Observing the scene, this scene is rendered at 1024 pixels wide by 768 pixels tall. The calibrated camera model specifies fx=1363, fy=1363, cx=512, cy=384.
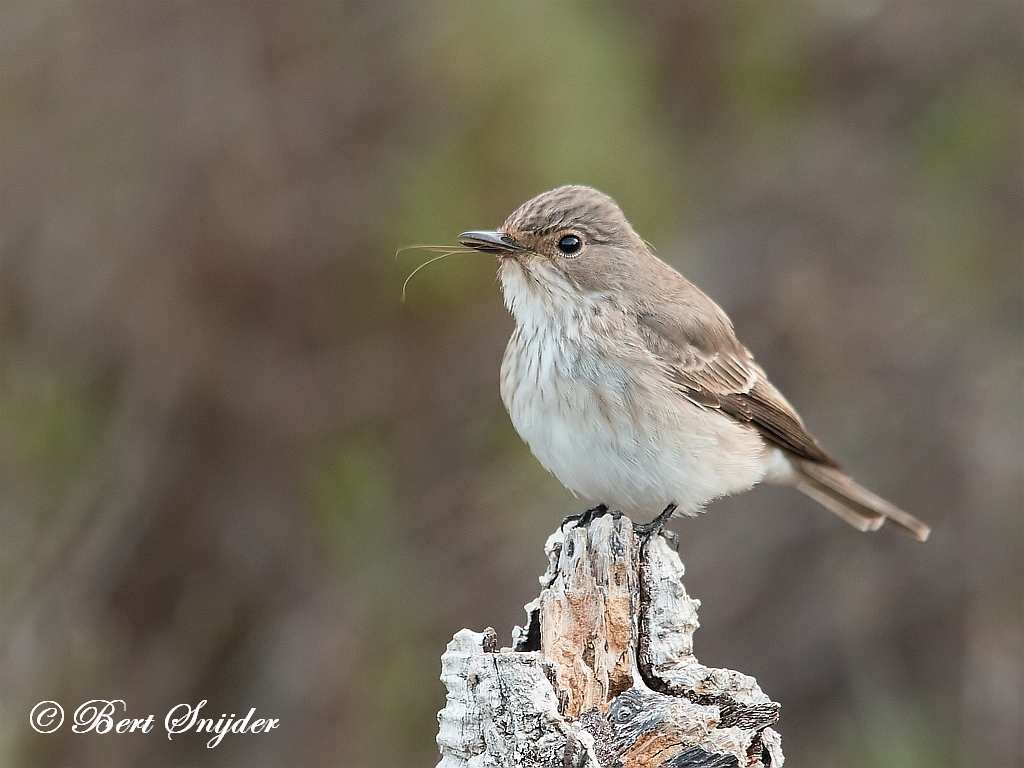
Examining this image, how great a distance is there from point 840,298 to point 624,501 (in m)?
2.99

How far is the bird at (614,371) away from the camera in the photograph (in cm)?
459

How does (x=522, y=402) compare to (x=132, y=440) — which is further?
(x=132, y=440)

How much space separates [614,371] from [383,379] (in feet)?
8.57

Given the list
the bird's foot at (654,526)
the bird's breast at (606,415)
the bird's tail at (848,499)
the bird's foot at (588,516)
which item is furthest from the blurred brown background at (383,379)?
the bird's foot at (654,526)

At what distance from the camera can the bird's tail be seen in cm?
557

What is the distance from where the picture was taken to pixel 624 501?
15.5 ft

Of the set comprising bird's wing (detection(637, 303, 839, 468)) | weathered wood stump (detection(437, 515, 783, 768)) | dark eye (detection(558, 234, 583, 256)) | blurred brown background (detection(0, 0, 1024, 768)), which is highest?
blurred brown background (detection(0, 0, 1024, 768))

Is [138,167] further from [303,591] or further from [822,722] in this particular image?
[822,722]

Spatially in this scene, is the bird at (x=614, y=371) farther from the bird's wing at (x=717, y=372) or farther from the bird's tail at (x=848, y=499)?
the bird's tail at (x=848, y=499)

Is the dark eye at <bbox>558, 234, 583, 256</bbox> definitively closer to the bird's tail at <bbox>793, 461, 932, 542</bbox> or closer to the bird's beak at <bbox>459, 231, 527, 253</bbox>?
the bird's beak at <bbox>459, 231, 527, 253</bbox>

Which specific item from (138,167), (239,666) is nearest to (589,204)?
(138,167)

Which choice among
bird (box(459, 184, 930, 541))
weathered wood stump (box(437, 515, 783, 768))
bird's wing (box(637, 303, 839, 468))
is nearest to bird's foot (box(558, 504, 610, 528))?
bird (box(459, 184, 930, 541))

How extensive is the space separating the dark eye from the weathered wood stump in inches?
54.7

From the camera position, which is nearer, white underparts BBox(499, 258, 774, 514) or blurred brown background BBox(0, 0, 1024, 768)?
white underparts BBox(499, 258, 774, 514)
